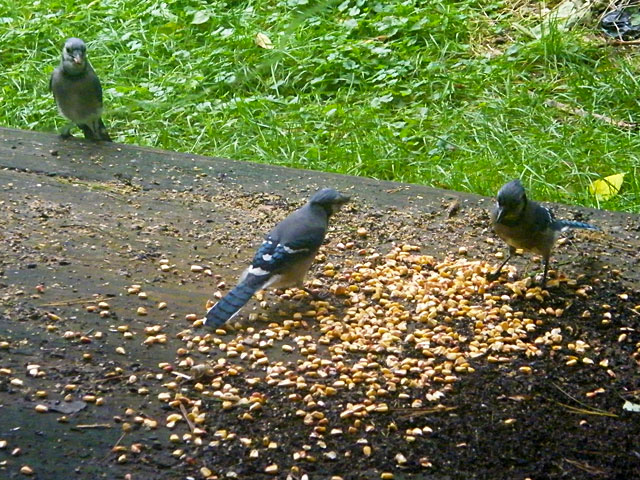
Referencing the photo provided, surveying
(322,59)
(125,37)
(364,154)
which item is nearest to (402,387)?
(364,154)

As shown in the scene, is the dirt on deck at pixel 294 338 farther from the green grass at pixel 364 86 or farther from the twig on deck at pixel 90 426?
the green grass at pixel 364 86

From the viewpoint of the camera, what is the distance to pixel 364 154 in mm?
6410

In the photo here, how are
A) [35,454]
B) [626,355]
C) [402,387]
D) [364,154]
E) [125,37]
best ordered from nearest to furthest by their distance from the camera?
1. [35,454]
2. [402,387]
3. [626,355]
4. [364,154]
5. [125,37]

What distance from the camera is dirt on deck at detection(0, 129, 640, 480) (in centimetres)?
272

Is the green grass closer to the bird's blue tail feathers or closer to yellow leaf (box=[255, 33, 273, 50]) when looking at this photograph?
yellow leaf (box=[255, 33, 273, 50])

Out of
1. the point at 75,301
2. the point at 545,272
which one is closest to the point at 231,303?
the point at 75,301

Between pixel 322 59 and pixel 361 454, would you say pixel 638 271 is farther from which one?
pixel 322 59

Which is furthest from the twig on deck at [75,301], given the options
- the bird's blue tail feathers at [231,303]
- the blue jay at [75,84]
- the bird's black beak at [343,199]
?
the blue jay at [75,84]

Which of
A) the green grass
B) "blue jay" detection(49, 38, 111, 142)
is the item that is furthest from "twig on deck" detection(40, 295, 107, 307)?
"blue jay" detection(49, 38, 111, 142)

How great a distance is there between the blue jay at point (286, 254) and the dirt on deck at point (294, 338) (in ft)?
0.28

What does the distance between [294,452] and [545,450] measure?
0.73 m

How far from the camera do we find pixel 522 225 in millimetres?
3754

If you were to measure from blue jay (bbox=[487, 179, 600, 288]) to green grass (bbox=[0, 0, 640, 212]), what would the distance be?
1769mm

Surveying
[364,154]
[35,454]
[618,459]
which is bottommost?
[364,154]
